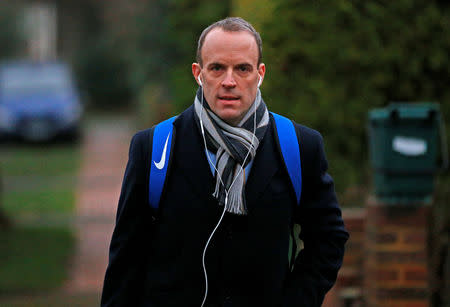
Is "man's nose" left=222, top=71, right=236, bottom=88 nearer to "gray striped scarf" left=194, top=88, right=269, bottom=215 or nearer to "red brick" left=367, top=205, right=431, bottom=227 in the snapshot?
"gray striped scarf" left=194, top=88, right=269, bottom=215

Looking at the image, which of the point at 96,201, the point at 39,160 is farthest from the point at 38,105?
the point at 96,201

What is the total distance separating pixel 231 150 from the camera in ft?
8.71

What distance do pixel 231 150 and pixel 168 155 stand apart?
22cm

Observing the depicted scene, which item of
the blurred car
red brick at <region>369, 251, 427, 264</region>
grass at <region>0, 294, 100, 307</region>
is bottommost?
grass at <region>0, 294, 100, 307</region>

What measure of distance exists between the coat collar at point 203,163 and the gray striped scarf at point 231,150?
30 millimetres

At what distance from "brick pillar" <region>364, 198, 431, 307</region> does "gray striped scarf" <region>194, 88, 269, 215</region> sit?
2.56 m

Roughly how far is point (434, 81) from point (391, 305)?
198cm

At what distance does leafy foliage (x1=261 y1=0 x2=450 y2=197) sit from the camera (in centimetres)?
618

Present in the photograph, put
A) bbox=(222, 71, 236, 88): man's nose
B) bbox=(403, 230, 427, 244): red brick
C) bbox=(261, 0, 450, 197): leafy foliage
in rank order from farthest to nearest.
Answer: bbox=(261, 0, 450, 197): leafy foliage
bbox=(403, 230, 427, 244): red brick
bbox=(222, 71, 236, 88): man's nose

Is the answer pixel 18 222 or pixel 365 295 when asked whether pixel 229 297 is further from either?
pixel 18 222

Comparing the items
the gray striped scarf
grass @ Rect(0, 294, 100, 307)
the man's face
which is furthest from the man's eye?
grass @ Rect(0, 294, 100, 307)

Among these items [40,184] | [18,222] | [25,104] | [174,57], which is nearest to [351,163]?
[18,222]

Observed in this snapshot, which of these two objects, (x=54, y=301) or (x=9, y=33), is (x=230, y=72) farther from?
(x=9, y=33)

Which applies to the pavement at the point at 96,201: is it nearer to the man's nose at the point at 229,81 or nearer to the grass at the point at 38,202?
the grass at the point at 38,202
